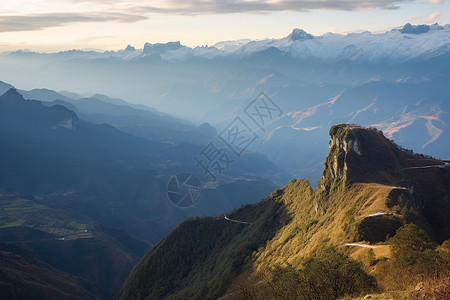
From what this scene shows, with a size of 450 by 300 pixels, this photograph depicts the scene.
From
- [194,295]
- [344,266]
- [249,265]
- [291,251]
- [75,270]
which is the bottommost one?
[75,270]

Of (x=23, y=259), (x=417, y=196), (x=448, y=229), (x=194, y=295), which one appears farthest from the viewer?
(x=23, y=259)

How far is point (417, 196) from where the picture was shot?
87.6 meters

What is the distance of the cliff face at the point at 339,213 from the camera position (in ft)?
241

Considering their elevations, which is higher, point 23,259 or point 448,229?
point 448,229

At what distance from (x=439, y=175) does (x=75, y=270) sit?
138107 millimetres

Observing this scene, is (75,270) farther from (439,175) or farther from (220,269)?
(439,175)

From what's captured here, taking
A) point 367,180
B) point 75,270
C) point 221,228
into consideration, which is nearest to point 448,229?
point 367,180

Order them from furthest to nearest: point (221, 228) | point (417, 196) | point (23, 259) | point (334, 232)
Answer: point (23, 259) < point (221, 228) < point (417, 196) < point (334, 232)

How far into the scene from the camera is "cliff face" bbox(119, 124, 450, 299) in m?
73.6

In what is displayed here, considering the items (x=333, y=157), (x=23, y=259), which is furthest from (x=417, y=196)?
(x=23, y=259)

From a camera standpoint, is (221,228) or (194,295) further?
(221,228)

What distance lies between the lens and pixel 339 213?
8581cm

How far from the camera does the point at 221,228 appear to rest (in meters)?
129

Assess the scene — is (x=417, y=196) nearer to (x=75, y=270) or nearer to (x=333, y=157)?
(x=333, y=157)
